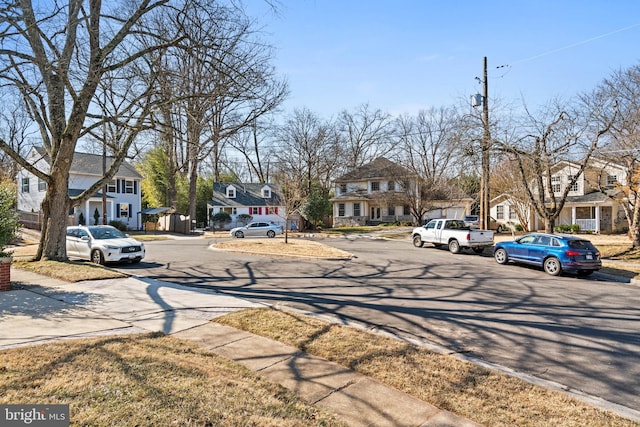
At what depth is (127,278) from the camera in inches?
465

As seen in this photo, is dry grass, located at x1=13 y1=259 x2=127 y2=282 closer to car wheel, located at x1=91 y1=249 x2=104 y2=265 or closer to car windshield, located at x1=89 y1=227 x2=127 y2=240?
car wheel, located at x1=91 y1=249 x2=104 y2=265

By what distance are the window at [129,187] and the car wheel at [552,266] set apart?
38.7 meters

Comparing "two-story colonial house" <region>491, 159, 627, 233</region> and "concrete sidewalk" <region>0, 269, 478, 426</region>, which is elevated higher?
"two-story colonial house" <region>491, 159, 627, 233</region>

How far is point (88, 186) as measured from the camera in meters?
38.1

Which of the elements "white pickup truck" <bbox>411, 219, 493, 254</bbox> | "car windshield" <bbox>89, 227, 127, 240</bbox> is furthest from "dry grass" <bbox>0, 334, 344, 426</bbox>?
"white pickup truck" <bbox>411, 219, 493, 254</bbox>

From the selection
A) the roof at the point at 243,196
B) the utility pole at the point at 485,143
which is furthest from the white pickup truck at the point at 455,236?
the roof at the point at 243,196

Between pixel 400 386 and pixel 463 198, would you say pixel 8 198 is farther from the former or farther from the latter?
pixel 463 198

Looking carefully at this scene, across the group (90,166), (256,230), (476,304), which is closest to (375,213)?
(256,230)

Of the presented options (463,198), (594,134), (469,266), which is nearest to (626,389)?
(469,266)

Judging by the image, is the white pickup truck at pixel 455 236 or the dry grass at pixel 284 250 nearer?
the dry grass at pixel 284 250

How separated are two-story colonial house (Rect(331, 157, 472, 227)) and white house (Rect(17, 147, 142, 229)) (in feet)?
73.9

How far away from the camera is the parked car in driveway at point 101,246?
584 inches

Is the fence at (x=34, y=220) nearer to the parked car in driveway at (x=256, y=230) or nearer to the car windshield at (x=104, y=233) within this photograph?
the parked car in driveway at (x=256, y=230)

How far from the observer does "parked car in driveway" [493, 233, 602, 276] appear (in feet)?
46.9
